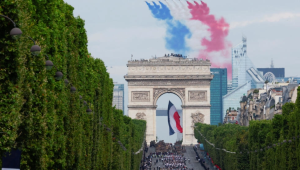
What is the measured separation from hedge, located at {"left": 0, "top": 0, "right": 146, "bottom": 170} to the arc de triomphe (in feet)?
216

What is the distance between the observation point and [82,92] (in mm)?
27484

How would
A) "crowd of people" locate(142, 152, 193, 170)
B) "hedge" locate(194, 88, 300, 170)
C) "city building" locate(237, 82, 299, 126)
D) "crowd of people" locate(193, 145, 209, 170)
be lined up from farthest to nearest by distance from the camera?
"crowd of people" locate(142, 152, 193, 170)
"crowd of people" locate(193, 145, 209, 170)
"city building" locate(237, 82, 299, 126)
"hedge" locate(194, 88, 300, 170)

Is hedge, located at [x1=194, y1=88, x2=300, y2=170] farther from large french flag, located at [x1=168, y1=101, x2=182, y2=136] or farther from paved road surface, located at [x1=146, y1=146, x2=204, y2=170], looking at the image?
large french flag, located at [x1=168, y1=101, x2=182, y2=136]

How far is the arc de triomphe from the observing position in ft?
324

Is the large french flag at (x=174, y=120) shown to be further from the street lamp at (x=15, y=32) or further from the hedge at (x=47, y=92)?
the street lamp at (x=15, y=32)

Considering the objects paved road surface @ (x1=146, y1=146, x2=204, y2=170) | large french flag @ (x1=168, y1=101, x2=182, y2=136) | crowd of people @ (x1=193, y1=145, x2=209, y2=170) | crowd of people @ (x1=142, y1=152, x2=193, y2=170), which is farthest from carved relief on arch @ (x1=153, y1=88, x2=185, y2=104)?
crowd of people @ (x1=193, y1=145, x2=209, y2=170)

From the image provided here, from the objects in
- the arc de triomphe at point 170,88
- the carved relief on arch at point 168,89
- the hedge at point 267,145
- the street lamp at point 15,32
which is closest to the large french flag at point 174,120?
the arc de triomphe at point 170,88

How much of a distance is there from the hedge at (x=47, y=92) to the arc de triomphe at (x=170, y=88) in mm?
65848

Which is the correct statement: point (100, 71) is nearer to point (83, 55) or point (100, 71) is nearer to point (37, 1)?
point (83, 55)

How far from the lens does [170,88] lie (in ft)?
327

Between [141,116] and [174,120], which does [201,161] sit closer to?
[141,116]

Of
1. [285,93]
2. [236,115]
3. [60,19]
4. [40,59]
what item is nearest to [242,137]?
[285,93]

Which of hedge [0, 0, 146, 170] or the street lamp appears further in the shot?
hedge [0, 0, 146, 170]

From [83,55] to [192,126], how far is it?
72487mm
